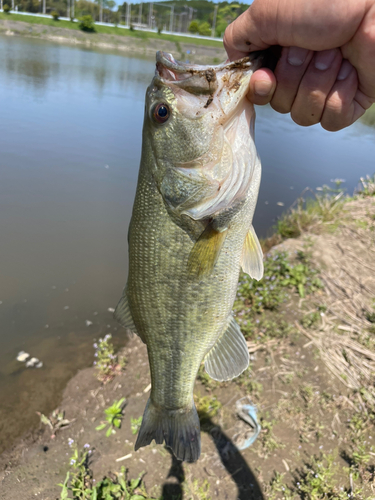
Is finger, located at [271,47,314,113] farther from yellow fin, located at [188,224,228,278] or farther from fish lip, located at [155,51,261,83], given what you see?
yellow fin, located at [188,224,228,278]

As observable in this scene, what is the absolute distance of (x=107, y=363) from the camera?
14.5 ft

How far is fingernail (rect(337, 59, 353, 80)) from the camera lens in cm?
180

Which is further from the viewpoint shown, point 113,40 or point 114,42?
point 113,40

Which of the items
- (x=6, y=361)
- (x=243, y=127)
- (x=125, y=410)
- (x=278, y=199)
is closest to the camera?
(x=243, y=127)

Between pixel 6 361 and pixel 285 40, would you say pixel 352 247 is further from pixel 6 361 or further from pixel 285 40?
pixel 6 361

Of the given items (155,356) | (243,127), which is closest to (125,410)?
(155,356)

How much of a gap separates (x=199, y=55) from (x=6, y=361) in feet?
181

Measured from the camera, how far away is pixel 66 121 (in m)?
12.4

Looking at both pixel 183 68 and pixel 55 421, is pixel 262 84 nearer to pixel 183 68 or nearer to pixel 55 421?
pixel 183 68

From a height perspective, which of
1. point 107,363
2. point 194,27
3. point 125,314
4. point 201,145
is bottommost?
point 107,363

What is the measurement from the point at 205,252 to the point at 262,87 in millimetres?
902

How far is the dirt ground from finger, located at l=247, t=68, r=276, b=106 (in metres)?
3.13

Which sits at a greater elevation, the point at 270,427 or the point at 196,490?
the point at 270,427

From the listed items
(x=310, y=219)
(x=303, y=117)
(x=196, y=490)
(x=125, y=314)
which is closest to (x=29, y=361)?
(x=196, y=490)
